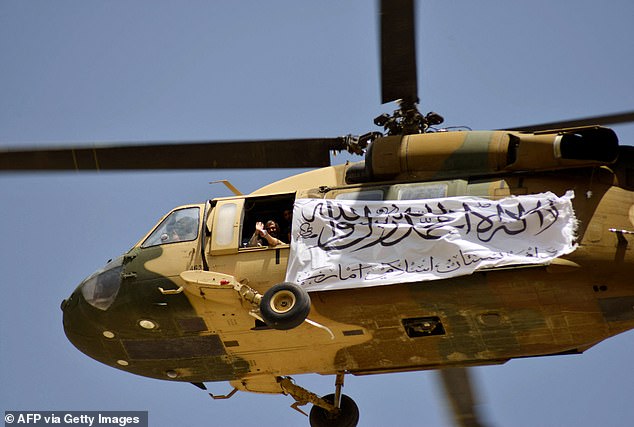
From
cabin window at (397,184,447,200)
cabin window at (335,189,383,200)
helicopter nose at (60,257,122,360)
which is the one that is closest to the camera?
cabin window at (397,184,447,200)

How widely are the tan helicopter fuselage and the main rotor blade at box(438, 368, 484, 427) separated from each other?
0.53 m

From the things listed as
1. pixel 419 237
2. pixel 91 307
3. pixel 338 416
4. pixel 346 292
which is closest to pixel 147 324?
pixel 91 307

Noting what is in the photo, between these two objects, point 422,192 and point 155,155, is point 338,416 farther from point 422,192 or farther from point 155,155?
point 155,155

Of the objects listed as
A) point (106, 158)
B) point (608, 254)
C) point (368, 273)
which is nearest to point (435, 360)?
point (368, 273)

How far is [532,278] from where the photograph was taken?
14.5m

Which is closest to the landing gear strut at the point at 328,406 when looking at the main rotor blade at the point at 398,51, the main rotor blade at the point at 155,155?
the main rotor blade at the point at 155,155

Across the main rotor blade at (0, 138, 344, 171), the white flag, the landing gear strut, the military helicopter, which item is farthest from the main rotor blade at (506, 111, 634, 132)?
the landing gear strut

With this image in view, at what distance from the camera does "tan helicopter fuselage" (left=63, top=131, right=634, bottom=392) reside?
1452cm

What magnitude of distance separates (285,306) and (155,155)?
A: 3034 mm

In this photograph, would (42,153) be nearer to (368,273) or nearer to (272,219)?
(272,219)

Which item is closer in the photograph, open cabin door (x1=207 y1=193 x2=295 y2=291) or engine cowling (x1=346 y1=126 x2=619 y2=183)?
engine cowling (x1=346 y1=126 x2=619 y2=183)

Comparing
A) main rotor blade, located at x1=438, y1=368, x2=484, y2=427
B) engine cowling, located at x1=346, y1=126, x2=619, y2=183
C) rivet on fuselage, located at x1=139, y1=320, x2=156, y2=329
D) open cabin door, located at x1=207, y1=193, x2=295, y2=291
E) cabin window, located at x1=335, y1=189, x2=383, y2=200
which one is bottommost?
main rotor blade, located at x1=438, y1=368, x2=484, y2=427

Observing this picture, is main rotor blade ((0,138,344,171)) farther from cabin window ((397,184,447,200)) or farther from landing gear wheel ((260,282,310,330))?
landing gear wheel ((260,282,310,330))

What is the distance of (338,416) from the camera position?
687 inches
